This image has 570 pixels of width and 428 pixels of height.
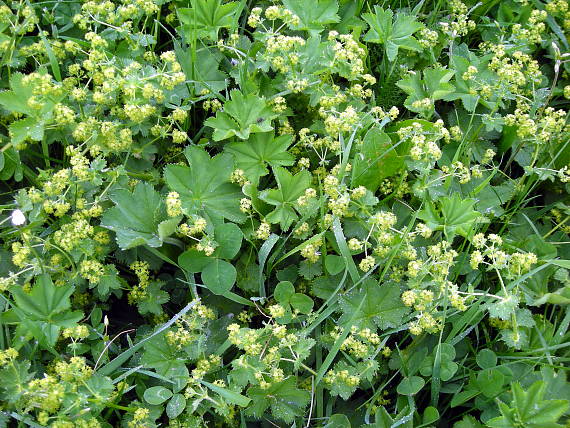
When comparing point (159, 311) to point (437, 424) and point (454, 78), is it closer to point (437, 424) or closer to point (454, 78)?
point (437, 424)

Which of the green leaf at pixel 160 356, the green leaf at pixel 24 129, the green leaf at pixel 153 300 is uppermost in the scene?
the green leaf at pixel 24 129

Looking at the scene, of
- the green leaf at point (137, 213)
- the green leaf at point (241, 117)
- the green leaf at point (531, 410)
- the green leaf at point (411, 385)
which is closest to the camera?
the green leaf at point (531, 410)

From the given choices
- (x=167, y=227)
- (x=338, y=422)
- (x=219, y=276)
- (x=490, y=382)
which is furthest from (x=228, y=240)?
(x=490, y=382)

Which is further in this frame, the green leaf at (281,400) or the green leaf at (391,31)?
the green leaf at (391,31)

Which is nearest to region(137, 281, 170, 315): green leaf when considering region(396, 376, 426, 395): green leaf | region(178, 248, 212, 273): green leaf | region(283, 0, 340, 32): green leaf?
region(178, 248, 212, 273): green leaf

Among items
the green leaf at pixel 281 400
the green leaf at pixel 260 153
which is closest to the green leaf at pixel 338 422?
the green leaf at pixel 281 400

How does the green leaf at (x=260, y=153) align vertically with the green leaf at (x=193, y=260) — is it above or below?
above

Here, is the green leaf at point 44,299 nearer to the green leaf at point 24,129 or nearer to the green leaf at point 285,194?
the green leaf at point 24,129
